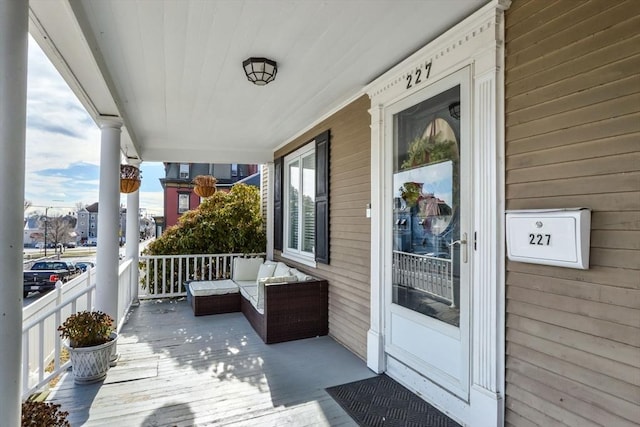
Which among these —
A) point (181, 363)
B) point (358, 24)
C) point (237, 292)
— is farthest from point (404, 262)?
point (237, 292)

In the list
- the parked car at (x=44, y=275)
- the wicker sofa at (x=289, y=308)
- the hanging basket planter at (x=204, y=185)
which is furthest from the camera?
the parked car at (x=44, y=275)

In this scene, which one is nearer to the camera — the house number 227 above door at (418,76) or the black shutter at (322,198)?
the house number 227 above door at (418,76)

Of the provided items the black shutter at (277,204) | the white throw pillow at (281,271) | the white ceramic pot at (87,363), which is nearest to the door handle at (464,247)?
the white throw pillow at (281,271)

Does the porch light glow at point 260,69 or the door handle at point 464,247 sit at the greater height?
the porch light glow at point 260,69

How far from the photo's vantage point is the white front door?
2334mm

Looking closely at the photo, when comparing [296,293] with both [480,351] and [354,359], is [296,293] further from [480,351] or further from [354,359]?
[480,351]

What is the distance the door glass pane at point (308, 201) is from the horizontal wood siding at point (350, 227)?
65 centimetres

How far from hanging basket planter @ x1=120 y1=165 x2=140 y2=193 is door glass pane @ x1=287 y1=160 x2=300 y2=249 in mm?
2448

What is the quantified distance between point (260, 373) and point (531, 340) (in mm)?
2346

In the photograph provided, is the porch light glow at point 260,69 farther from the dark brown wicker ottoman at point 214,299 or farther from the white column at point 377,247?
the dark brown wicker ottoman at point 214,299

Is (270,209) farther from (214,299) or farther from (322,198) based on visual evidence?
(322,198)

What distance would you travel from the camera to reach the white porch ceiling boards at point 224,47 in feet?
6.92

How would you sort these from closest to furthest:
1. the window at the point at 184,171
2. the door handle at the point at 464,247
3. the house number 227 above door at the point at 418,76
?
the door handle at the point at 464,247 < the house number 227 above door at the point at 418,76 < the window at the point at 184,171

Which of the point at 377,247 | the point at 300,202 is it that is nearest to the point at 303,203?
the point at 300,202
